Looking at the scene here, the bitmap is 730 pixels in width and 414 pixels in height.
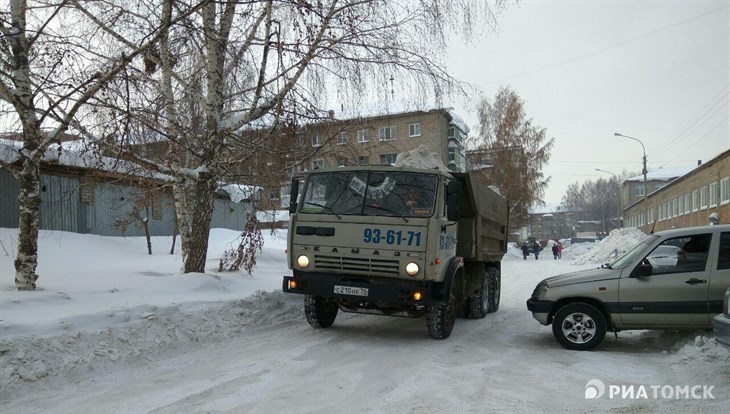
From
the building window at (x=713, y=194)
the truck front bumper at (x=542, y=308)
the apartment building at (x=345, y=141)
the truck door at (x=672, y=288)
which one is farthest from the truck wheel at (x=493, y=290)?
the building window at (x=713, y=194)

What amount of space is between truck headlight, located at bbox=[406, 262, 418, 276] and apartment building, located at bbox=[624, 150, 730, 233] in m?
18.6

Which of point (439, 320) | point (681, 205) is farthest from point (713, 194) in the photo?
point (439, 320)

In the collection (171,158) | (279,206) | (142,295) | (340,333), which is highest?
(171,158)

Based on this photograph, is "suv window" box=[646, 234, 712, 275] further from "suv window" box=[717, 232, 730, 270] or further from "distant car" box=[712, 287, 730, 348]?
"distant car" box=[712, 287, 730, 348]

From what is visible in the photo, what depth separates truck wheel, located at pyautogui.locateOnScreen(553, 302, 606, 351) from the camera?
709cm

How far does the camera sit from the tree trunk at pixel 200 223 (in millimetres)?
10922

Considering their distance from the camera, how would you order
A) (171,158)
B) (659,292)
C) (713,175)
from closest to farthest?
(659,292) < (171,158) < (713,175)

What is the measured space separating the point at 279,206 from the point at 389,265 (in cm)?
659

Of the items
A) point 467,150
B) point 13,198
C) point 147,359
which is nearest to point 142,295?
point 147,359

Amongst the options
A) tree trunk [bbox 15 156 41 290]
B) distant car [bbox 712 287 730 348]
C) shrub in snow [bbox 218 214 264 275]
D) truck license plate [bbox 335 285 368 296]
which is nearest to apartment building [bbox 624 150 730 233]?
shrub in snow [bbox 218 214 264 275]

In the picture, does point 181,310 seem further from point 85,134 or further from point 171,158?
point 171,158

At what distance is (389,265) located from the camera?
24.1 feet

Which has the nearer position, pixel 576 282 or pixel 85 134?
pixel 576 282

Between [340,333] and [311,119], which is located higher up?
[311,119]
